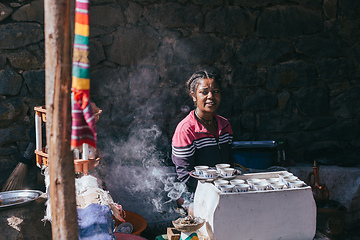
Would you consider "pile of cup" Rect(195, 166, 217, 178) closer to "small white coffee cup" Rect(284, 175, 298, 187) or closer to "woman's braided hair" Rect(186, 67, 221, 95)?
"small white coffee cup" Rect(284, 175, 298, 187)

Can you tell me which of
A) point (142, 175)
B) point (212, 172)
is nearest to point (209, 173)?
point (212, 172)

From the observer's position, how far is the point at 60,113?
198 centimetres

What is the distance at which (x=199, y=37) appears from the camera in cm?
485

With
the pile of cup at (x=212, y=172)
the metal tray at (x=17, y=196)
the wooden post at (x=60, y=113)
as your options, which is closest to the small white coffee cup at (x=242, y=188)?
the pile of cup at (x=212, y=172)

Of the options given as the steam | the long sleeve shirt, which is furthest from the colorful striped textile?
the steam

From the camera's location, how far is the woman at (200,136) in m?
3.50

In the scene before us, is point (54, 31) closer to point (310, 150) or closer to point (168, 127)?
point (168, 127)

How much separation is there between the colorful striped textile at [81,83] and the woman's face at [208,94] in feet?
6.02

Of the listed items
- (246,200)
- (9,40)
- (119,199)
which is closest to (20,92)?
(9,40)

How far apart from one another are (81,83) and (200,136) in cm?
190

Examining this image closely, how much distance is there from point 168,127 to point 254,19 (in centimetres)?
176

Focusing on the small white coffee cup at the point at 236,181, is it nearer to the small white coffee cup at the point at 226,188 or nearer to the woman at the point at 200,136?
the small white coffee cup at the point at 226,188

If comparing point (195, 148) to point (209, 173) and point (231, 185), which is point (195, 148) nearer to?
point (209, 173)

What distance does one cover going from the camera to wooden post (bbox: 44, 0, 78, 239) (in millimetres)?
1967
